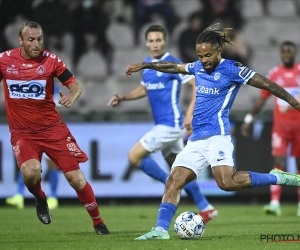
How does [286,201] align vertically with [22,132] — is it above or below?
below

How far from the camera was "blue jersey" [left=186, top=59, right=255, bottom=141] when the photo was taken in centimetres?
789

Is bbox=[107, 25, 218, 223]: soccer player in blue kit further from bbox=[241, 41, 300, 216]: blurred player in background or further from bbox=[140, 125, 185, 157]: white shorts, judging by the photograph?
bbox=[241, 41, 300, 216]: blurred player in background

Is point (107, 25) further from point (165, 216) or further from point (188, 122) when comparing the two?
point (165, 216)

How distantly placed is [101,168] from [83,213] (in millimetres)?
1621

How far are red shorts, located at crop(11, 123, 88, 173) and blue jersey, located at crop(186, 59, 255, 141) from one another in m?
1.34

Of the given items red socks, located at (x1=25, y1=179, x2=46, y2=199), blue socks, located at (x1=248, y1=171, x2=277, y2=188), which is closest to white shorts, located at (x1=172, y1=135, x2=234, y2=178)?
blue socks, located at (x1=248, y1=171, x2=277, y2=188)

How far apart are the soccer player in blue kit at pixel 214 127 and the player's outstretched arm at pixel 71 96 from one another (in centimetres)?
60

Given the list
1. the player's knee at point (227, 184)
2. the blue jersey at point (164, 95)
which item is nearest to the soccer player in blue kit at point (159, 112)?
the blue jersey at point (164, 95)

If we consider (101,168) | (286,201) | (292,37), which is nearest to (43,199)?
(101,168)

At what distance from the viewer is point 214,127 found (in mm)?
7961

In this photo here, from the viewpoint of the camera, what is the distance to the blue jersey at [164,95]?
10.5 meters

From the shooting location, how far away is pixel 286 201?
1413 centimetres

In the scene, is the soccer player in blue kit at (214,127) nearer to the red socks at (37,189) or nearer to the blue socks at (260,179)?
the blue socks at (260,179)

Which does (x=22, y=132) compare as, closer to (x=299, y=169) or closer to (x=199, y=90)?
(x=199, y=90)
